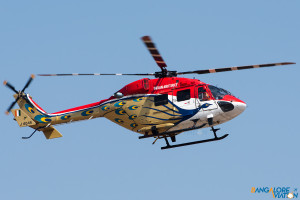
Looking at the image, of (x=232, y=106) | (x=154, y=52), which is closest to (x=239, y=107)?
(x=232, y=106)

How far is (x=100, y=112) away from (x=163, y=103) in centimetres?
389

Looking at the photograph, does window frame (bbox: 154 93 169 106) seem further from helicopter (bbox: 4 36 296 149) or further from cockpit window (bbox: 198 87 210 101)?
cockpit window (bbox: 198 87 210 101)

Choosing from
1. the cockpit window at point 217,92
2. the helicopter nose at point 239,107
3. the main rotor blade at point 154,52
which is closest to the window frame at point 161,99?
the main rotor blade at point 154,52

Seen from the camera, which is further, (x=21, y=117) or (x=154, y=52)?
(x=21, y=117)

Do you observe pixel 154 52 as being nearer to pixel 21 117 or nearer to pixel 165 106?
pixel 165 106

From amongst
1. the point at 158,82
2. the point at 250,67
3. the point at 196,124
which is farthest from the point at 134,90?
the point at 250,67

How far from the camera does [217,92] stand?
27.9 meters

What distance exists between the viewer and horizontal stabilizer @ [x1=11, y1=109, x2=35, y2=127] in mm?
31641

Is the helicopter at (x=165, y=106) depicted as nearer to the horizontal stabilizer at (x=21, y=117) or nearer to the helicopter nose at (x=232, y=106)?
the helicopter nose at (x=232, y=106)

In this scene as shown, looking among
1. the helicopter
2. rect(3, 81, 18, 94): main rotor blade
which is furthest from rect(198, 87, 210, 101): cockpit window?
rect(3, 81, 18, 94): main rotor blade

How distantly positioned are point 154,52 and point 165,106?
3.41 meters

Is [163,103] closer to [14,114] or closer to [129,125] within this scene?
[129,125]

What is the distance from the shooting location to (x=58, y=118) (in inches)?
1224

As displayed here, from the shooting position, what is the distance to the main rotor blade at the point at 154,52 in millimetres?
24666
